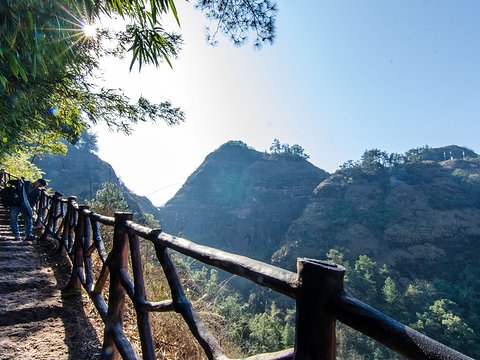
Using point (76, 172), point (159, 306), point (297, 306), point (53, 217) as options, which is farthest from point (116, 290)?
point (76, 172)

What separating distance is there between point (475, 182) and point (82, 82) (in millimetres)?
79189

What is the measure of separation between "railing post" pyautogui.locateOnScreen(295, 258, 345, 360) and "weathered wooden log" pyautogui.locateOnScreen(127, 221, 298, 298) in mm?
63

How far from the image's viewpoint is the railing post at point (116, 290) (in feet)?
7.36

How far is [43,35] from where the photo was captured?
11.0 feet

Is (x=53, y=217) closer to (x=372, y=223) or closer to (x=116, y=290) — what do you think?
(x=116, y=290)

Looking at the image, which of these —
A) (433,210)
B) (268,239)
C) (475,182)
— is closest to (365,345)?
(433,210)

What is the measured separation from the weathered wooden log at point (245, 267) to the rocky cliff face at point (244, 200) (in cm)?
7039

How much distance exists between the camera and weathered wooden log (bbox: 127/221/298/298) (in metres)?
0.93

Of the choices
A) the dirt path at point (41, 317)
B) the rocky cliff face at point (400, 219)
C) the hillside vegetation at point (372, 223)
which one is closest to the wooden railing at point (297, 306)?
the dirt path at point (41, 317)

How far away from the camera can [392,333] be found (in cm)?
66

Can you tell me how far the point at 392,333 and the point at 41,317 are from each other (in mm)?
3547

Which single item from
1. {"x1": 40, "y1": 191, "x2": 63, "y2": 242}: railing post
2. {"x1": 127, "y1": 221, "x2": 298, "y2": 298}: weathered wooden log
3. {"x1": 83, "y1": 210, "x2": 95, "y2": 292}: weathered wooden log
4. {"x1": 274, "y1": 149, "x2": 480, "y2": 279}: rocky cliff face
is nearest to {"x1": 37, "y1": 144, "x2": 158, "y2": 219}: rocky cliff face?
{"x1": 274, "y1": 149, "x2": 480, "y2": 279}: rocky cliff face

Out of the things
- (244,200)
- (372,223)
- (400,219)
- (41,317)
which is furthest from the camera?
(244,200)

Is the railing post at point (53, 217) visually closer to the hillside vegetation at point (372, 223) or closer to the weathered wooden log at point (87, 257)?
the weathered wooden log at point (87, 257)
